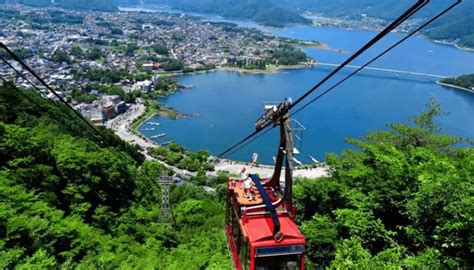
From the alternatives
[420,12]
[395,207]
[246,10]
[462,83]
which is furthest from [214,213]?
[420,12]

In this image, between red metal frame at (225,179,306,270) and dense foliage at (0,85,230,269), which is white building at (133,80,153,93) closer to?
dense foliage at (0,85,230,269)

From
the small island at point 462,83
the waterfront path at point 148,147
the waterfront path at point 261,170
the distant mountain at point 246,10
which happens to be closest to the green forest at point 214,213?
the waterfront path at point 148,147

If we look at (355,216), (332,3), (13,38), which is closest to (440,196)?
(355,216)

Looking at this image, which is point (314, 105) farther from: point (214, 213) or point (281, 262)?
point (281, 262)

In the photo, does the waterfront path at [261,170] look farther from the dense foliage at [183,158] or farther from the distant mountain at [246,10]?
the distant mountain at [246,10]

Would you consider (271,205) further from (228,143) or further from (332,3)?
(332,3)
